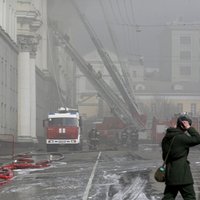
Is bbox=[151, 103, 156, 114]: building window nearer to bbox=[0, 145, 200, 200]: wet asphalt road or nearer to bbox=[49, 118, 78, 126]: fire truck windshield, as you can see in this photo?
bbox=[49, 118, 78, 126]: fire truck windshield

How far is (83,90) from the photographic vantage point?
425ft

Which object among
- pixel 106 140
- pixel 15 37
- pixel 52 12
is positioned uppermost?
pixel 52 12

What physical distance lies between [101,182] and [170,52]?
5811 inches

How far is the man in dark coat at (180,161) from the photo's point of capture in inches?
372

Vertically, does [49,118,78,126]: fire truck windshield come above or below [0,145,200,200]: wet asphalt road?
above

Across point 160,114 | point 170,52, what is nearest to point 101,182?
point 160,114

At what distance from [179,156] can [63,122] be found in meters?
35.7

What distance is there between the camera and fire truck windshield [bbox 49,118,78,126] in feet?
147

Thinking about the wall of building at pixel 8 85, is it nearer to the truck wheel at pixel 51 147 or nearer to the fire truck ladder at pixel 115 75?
the truck wheel at pixel 51 147

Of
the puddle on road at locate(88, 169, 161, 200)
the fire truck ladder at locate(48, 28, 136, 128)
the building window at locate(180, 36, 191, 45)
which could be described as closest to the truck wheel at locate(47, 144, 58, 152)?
the fire truck ladder at locate(48, 28, 136, 128)

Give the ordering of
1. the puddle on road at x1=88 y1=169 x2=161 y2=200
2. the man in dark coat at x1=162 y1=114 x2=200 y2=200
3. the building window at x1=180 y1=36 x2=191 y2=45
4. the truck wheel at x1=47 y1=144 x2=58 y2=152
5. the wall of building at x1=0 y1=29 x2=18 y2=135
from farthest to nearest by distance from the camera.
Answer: the building window at x1=180 y1=36 x2=191 y2=45, the wall of building at x1=0 y1=29 x2=18 y2=135, the truck wheel at x1=47 y1=144 x2=58 y2=152, the puddle on road at x1=88 y1=169 x2=161 y2=200, the man in dark coat at x1=162 y1=114 x2=200 y2=200

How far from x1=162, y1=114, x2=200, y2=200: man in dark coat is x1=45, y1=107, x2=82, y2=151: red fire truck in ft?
115

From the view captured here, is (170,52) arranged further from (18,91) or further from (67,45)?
(18,91)

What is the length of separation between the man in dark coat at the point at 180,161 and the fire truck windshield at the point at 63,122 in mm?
35407
